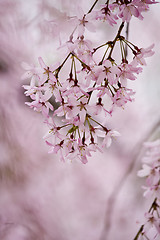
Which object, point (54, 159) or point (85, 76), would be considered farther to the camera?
point (54, 159)

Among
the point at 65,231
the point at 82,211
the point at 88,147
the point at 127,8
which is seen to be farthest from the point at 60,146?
the point at 82,211

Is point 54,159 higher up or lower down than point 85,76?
higher up

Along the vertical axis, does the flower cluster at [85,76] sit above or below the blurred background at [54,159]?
below

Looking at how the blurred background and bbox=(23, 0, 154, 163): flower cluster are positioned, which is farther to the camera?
the blurred background

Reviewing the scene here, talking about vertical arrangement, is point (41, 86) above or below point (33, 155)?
below

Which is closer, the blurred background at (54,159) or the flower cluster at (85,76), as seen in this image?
the flower cluster at (85,76)

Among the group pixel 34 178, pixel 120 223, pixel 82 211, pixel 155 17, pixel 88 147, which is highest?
pixel 155 17

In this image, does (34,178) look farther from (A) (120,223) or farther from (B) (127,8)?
(B) (127,8)

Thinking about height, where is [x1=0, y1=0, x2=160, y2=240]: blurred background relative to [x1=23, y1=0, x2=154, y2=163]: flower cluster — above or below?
above
